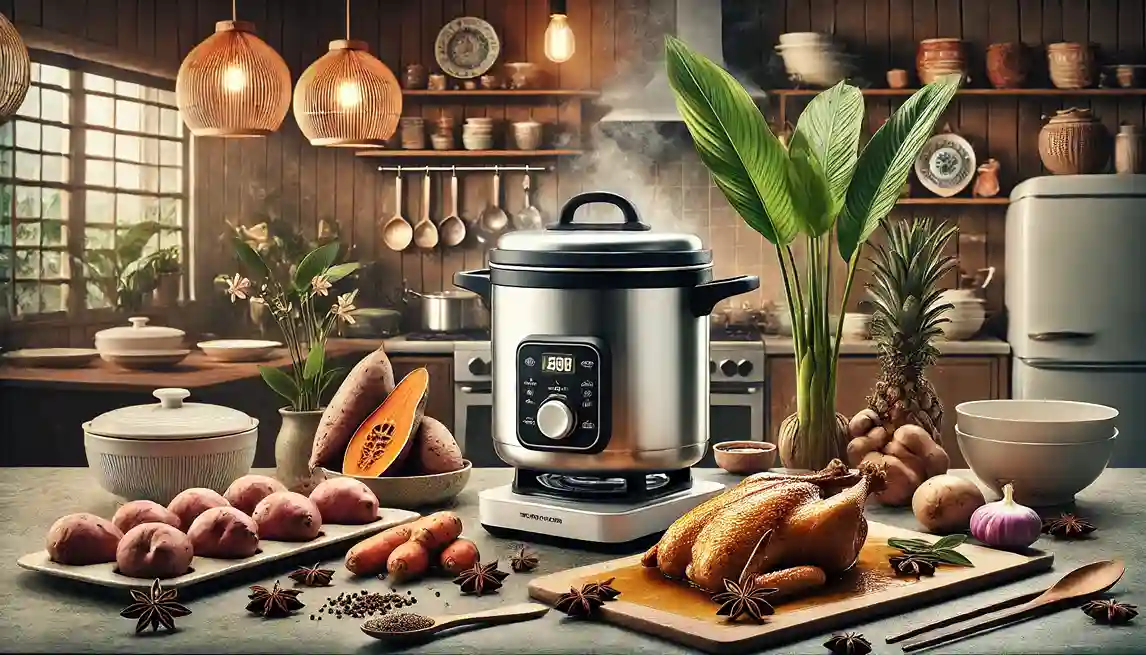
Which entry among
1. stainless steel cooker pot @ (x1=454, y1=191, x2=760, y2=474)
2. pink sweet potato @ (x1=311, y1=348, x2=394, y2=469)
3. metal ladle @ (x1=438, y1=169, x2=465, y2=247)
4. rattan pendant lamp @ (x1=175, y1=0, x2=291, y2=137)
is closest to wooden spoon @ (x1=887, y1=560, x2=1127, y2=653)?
stainless steel cooker pot @ (x1=454, y1=191, x2=760, y2=474)

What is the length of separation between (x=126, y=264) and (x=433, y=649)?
182 inches

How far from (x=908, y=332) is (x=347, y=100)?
7.75 feet

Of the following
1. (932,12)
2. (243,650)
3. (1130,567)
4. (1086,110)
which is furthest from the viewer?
(932,12)

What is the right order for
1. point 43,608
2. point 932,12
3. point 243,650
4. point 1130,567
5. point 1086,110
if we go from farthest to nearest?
point 932,12
point 1086,110
point 1130,567
point 43,608
point 243,650

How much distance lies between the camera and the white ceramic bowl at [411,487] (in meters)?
1.85

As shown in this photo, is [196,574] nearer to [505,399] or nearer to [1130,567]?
[505,399]

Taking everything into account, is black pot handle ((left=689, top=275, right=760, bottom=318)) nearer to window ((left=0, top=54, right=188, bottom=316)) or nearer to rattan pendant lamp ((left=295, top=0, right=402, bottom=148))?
rattan pendant lamp ((left=295, top=0, right=402, bottom=148))

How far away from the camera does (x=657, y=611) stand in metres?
1.34

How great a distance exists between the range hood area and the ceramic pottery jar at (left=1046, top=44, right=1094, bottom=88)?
1.32 m

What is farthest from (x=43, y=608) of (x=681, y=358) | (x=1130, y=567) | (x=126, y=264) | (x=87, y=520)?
(x=126, y=264)

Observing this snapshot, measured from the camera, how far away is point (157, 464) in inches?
69.6

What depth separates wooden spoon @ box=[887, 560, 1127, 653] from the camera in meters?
1.29

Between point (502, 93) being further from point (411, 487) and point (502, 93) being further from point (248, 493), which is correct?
point (248, 493)

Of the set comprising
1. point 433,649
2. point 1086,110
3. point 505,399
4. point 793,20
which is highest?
point 793,20
